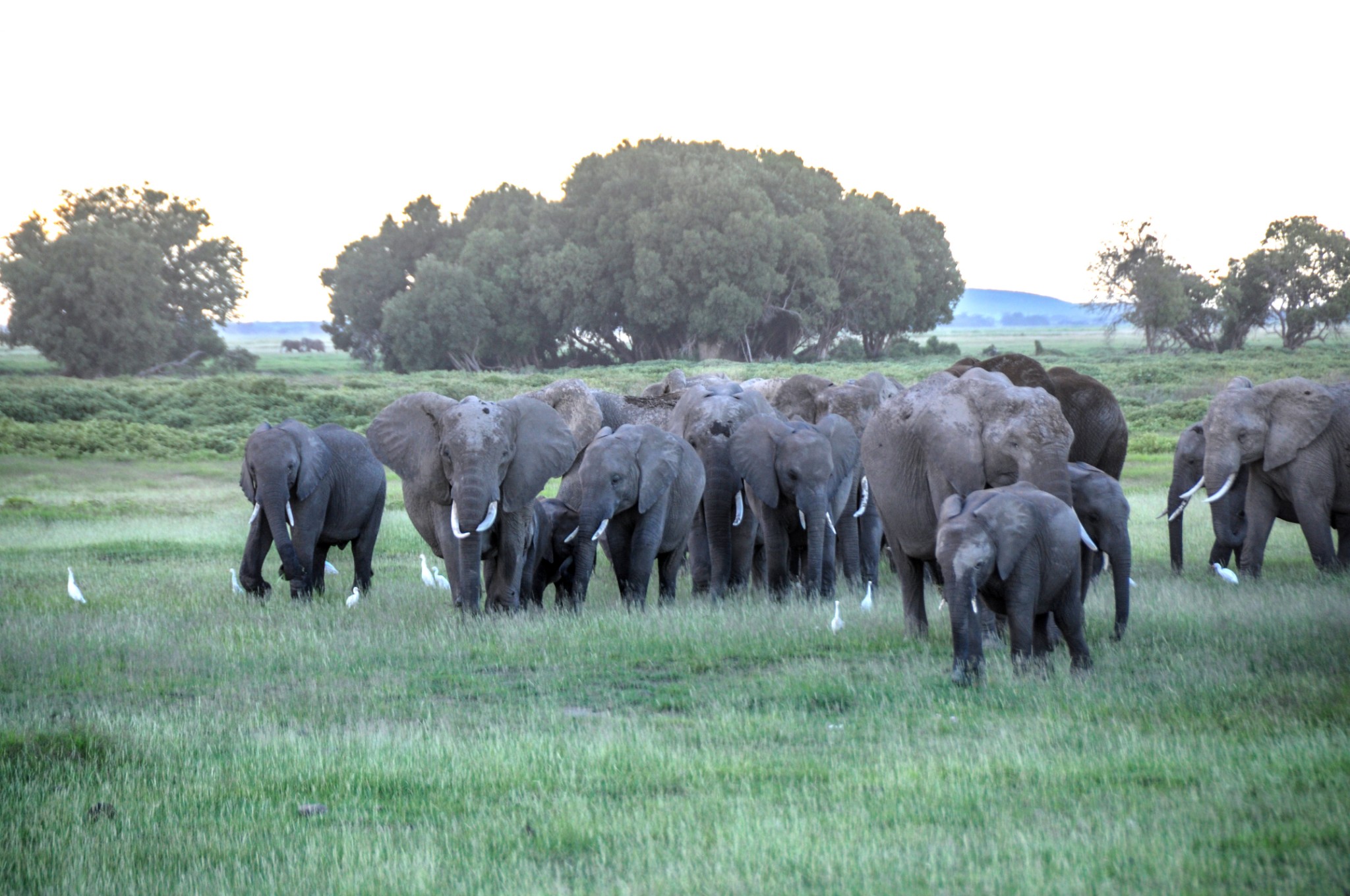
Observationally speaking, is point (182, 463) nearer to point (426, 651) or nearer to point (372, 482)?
point (372, 482)

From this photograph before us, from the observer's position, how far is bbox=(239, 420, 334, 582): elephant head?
1365 centimetres

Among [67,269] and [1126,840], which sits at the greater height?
[67,269]

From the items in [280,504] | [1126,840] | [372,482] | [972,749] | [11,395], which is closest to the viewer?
[1126,840]

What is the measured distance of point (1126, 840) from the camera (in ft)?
18.8

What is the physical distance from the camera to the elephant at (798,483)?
43.3 feet

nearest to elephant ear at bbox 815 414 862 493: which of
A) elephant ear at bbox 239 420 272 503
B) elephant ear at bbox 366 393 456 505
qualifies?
elephant ear at bbox 366 393 456 505

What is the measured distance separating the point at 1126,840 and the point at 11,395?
40.5m

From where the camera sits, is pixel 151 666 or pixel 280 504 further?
pixel 280 504

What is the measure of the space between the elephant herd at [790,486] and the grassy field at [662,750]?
2.03ft

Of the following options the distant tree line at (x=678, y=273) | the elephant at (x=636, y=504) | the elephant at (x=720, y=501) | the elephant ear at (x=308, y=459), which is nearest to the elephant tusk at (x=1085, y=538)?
the elephant at (x=636, y=504)

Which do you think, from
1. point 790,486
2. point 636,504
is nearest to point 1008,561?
point 790,486

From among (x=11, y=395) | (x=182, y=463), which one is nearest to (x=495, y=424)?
(x=182, y=463)

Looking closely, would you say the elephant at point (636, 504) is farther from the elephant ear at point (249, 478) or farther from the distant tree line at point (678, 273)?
the distant tree line at point (678, 273)

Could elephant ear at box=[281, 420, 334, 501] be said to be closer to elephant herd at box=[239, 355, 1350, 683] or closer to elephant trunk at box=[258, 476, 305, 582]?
elephant herd at box=[239, 355, 1350, 683]
